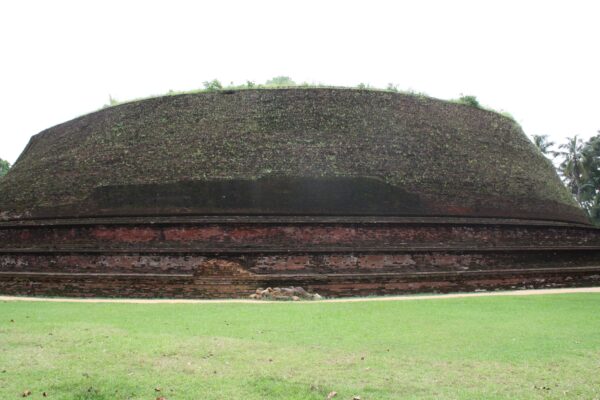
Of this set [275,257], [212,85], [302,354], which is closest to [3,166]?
[212,85]

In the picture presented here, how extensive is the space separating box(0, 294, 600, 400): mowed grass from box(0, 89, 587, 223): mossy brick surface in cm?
401

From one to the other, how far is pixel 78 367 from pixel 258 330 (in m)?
2.00

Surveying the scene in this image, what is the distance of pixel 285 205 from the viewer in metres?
10.7

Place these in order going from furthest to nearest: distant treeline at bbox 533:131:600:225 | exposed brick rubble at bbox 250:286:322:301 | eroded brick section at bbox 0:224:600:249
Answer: distant treeline at bbox 533:131:600:225, eroded brick section at bbox 0:224:600:249, exposed brick rubble at bbox 250:286:322:301

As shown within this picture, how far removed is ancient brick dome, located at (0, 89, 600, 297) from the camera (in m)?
9.91

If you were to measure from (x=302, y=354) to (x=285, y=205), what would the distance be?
252 inches

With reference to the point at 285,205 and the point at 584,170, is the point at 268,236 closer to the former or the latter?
the point at 285,205

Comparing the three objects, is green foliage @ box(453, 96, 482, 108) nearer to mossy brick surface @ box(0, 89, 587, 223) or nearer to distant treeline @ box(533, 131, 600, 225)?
mossy brick surface @ box(0, 89, 587, 223)

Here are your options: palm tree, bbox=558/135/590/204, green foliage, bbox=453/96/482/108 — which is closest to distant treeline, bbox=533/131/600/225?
palm tree, bbox=558/135/590/204

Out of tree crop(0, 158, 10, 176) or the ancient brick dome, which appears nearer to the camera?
the ancient brick dome

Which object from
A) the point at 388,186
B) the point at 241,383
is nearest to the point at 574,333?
the point at 241,383

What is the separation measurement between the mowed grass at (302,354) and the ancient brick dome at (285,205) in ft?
9.14

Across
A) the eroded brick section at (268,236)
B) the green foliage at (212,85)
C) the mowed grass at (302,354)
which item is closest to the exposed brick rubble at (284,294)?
the eroded brick section at (268,236)

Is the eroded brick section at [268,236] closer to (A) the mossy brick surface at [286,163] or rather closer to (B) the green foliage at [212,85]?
(A) the mossy brick surface at [286,163]
